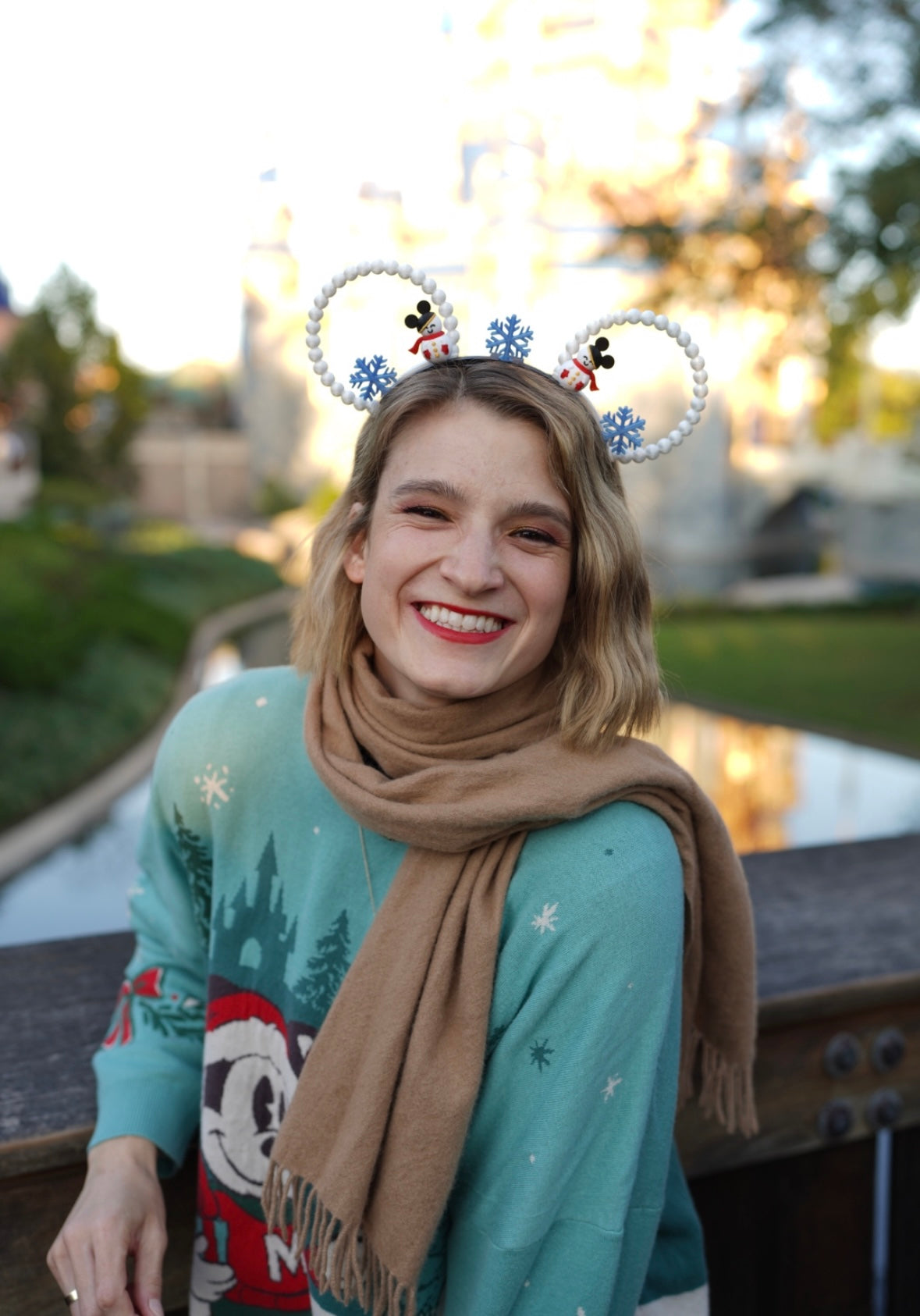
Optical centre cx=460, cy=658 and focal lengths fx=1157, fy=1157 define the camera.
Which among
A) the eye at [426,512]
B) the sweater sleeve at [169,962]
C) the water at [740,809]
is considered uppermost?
the eye at [426,512]

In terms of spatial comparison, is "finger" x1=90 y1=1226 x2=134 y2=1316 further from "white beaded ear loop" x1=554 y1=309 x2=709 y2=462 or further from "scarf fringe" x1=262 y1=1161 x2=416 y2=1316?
"white beaded ear loop" x1=554 y1=309 x2=709 y2=462

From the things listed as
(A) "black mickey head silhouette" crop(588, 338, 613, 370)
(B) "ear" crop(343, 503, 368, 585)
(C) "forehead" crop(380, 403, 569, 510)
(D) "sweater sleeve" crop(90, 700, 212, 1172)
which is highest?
(A) "black mickey head silhouette" crop(588, 338, 613, 370)

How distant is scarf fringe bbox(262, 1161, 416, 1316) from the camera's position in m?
1.10

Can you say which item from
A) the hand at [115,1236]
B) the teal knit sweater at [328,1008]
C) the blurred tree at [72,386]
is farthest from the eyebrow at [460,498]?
the blurred tree at [72,386]

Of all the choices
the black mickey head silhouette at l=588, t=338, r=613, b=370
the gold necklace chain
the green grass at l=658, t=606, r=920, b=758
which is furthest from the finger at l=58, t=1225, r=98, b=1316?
the green grass at l=658, t=606, r=920, b=758

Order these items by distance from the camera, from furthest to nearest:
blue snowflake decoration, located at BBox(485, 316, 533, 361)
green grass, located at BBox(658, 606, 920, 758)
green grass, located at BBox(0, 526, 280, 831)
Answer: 1. green grass, located at BBox(658, 606, 920, 758)
2. green grass, located at BBox(0, 526, 280, 831)
3. blue snowflake decoration, located at BBox(485, 316, 533, 361)

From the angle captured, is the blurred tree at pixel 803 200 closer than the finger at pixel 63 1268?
No

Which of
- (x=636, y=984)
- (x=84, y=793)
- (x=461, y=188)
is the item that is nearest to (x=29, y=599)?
(x=84, y=793)

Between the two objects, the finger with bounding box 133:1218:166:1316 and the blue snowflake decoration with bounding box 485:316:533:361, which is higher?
the blue snowflake decoration with bounding box 485:316:533:361

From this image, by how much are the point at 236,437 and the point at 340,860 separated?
30.3 m

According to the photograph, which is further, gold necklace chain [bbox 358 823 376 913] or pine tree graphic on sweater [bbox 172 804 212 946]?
pine tree graphic on sweater [bbox 172 804 212 946]

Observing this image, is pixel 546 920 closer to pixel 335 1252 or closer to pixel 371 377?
pixel 335 1252

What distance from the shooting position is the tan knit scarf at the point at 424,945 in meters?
1.10

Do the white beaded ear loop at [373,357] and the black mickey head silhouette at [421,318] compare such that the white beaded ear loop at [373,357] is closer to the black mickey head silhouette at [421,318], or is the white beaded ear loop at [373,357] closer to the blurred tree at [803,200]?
the black mickey head silhouette at [421,318]
